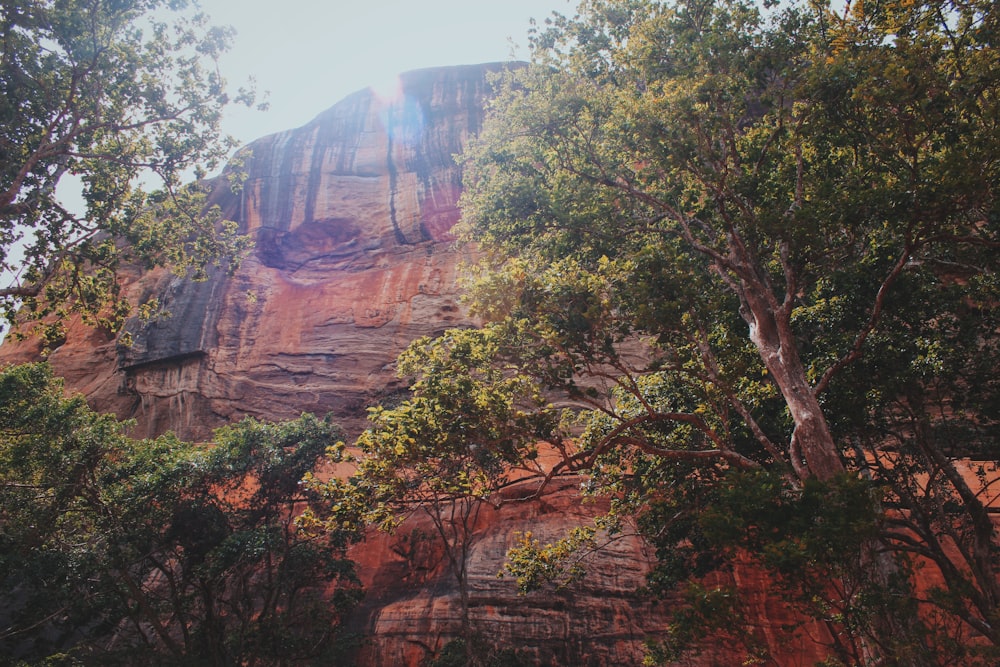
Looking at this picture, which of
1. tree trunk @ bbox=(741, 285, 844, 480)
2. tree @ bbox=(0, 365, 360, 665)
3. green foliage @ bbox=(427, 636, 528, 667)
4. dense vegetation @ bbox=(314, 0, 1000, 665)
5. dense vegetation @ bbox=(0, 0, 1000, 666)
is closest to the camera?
dense vegetation @ bbox=(314, 0, 1000, 665)

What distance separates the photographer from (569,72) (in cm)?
1269

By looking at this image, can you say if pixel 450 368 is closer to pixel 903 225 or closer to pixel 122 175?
pixel 903 225

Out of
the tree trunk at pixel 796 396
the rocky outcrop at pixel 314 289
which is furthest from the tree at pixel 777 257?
the rocky outcrop at pixel 314 289

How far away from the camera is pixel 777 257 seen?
1024 cm

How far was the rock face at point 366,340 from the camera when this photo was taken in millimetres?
15055

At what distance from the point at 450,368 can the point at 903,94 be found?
675 cm

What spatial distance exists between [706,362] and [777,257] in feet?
10.7

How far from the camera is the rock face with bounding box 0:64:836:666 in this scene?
15.1 metres

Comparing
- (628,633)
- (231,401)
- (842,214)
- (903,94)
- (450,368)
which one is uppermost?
(903,94)

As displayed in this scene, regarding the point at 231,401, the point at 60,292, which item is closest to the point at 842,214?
the point at 60,292

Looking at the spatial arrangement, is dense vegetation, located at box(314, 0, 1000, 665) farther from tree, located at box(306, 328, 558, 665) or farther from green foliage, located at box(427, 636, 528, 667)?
green foliage, located at box(427, 636, 528, 667)

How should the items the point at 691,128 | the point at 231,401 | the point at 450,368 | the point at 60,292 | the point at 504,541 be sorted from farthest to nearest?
1. the point at 231,401
2. the point at 504,541
3. the point at 60,292
4. the point at 691,128
5. the point at 450,368

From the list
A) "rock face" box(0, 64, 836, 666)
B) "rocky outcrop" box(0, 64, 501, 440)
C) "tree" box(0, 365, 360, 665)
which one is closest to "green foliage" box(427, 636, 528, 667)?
"rock face" box(0, 64, 836, 666)

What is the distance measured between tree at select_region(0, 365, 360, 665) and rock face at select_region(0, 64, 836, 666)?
3.28 metres
